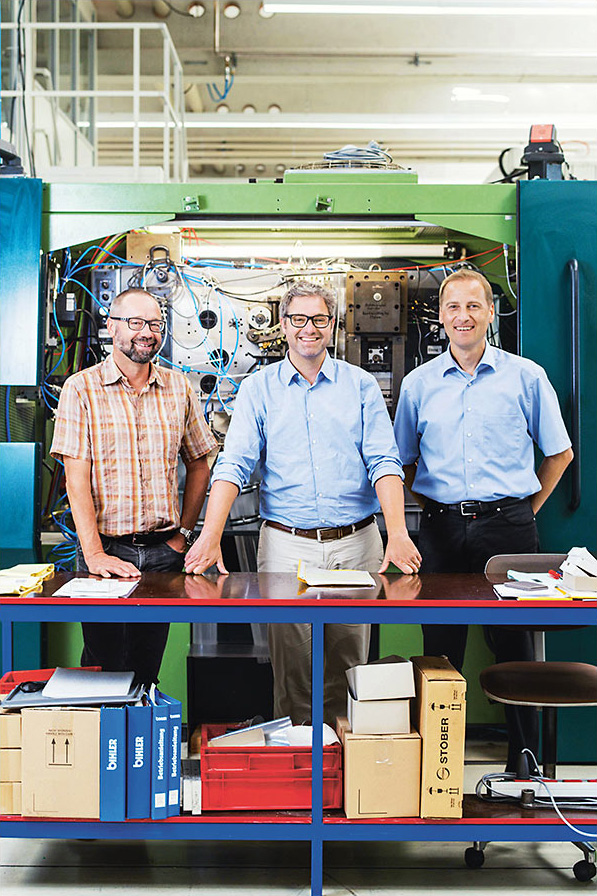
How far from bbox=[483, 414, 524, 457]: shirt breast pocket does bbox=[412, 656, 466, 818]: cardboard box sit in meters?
0.89

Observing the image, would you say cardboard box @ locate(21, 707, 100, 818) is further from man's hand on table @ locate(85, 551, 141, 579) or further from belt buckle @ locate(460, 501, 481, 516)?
belt buckle @ locate(460, 501, 481, 516)

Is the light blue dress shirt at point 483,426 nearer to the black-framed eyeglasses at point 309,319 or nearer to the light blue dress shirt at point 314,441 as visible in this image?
the light blue dress shirt at point 314,441

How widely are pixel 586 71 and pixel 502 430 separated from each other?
6319 mm

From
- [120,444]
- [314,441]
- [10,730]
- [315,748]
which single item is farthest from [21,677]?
[314,441]

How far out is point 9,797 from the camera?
91.2 inches

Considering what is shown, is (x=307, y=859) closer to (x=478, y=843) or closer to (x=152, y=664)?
(x=478, y=843)

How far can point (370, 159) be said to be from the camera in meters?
3.65

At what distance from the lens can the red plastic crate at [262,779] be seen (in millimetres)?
2348

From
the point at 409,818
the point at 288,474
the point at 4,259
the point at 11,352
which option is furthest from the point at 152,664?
the point at 4,259

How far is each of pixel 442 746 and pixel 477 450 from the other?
1.01 meters

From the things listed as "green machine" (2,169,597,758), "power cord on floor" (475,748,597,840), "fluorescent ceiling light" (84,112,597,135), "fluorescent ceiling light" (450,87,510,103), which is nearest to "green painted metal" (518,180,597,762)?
"green machine" (2,169,597,758)

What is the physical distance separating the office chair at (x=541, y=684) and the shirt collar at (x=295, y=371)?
775 mm

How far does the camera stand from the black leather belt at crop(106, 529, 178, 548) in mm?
2857

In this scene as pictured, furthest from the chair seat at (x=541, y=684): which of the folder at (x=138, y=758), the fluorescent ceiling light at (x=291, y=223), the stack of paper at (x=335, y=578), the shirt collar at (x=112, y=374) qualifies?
the fluorescent ceiling light at (x=291, y=223)
